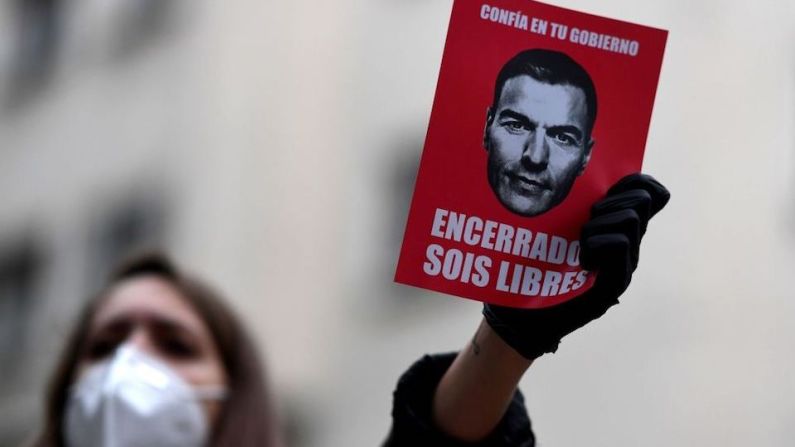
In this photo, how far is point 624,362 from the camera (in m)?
10.2

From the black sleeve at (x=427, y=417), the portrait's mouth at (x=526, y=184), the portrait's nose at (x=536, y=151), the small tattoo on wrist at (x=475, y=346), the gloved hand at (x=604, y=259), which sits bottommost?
the black sleeve at (x=427, y=417)

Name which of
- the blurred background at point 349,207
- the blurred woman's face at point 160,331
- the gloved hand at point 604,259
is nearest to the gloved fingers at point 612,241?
the gloved hand at point 604,259

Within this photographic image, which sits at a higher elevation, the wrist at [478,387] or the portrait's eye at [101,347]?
the wrist at [478,387]

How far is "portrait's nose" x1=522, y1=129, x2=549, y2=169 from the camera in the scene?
6.09 ft

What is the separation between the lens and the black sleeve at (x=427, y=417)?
2.11m

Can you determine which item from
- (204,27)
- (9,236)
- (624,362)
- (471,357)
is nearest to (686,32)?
(624,362)

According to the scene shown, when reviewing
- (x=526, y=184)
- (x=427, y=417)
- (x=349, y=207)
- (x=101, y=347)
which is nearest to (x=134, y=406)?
(x=101, y=347)

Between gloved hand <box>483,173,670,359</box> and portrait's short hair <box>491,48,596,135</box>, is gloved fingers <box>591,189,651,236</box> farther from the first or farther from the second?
portrait's short hair <box>491,48,596,135</box>

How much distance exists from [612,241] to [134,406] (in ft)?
5.36

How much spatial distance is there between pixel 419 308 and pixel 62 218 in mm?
5081

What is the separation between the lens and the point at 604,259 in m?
1.79

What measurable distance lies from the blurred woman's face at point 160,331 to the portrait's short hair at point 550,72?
4.44ft

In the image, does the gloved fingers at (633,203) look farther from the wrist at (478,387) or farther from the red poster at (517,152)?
the wrist at (478,387)

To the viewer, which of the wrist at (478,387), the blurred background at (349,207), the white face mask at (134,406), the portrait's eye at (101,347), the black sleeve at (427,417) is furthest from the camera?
the blurred background at (349,207)
